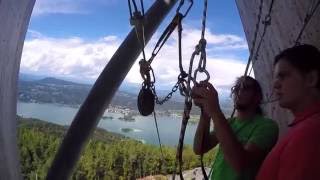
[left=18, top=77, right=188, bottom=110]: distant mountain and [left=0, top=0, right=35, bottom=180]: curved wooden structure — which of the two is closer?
[left=0, top=0, right=35, bottom=180]: curved wooden structure

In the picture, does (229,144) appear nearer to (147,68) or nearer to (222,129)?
(222,129)

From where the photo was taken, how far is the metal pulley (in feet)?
10.7

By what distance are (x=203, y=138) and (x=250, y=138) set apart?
0.40 meters

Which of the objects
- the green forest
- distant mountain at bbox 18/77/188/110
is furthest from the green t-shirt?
distant mountain at bbox 18/77/188/110

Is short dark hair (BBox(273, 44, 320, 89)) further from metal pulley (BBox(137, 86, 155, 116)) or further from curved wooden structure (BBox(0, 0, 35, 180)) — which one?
curved wooden structure (BBox(0, 0, 35, 180))

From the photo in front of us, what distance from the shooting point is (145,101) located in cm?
330

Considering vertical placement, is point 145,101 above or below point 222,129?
above

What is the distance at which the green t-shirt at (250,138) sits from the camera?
239 cm

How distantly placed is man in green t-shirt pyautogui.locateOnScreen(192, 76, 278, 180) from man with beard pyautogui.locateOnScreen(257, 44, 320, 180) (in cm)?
27

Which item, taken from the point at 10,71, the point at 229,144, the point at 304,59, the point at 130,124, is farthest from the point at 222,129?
the point at 130,124

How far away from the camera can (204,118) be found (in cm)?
263

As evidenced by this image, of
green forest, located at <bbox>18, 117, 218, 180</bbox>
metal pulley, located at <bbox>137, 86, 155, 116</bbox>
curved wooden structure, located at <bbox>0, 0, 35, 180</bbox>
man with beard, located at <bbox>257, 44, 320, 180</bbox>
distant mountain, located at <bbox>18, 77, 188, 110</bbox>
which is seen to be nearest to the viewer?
man with beard, located at <bbox>257, 44, 320, 180</bbox>

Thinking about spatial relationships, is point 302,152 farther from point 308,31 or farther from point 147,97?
point 308,31

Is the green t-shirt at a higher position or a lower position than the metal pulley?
lower
